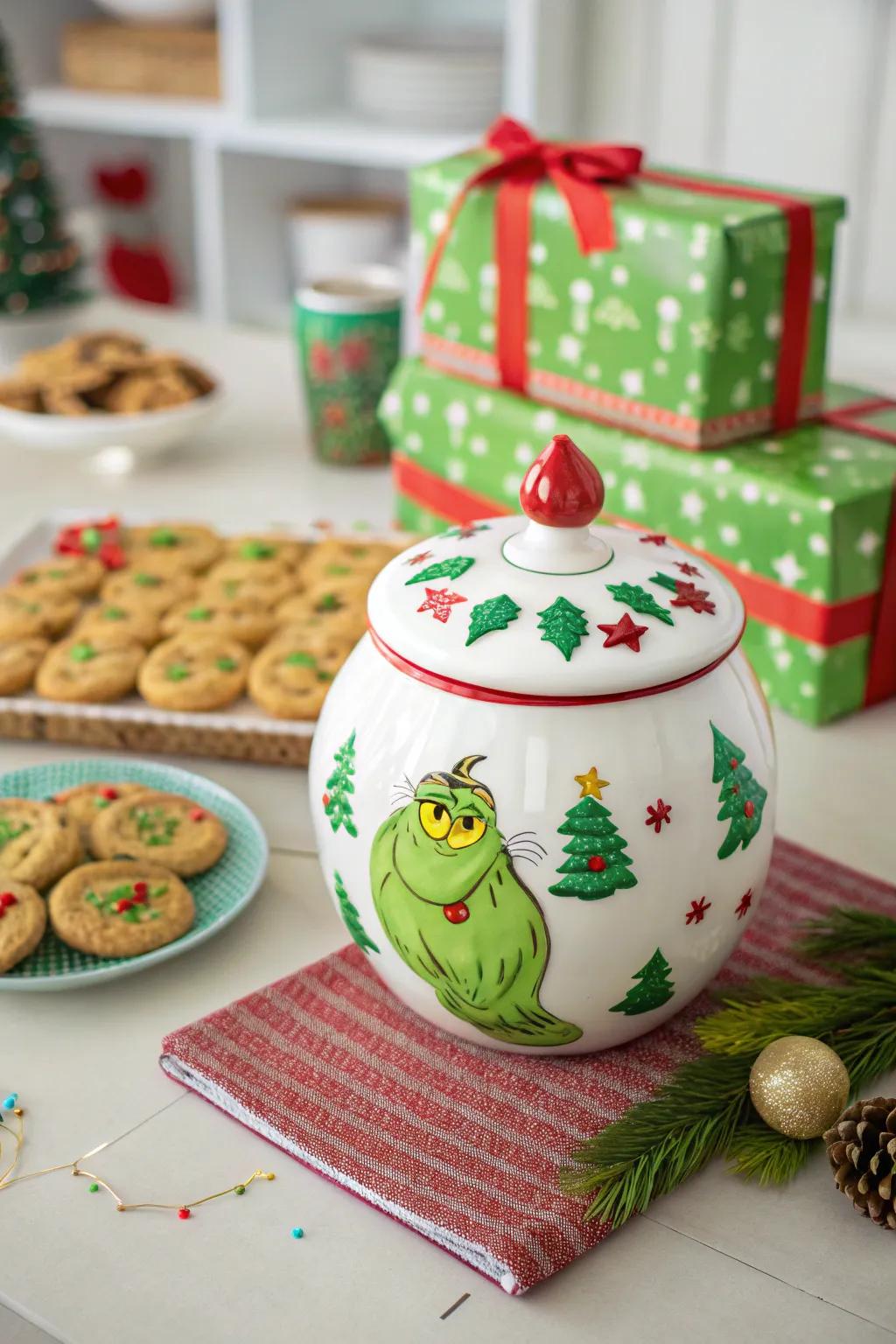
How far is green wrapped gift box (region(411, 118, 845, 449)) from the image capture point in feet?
3.24

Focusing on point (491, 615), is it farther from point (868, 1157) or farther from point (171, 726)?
point (171, 726)

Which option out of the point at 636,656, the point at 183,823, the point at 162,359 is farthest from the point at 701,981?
the point at 162,359

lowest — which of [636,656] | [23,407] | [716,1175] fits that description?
[716,1175]

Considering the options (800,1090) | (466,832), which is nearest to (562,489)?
(466,832)

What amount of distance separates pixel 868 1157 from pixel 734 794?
162 mm

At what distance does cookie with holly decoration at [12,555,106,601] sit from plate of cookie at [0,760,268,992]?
227mm

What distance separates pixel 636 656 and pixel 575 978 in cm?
14

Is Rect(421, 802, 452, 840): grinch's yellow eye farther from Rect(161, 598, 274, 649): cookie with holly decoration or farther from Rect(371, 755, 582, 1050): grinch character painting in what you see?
Rect(161, 598, 274, 649): cookie with holly decoration

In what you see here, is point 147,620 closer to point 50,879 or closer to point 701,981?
point 50,879

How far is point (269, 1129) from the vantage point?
0.64 meters

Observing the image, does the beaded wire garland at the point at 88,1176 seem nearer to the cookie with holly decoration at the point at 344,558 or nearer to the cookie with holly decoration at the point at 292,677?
the cookie with holly decoration at the point at 292,677

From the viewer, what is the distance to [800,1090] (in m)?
0.62

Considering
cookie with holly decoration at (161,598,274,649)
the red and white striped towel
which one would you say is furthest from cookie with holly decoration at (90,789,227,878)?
cookie with holly decoration at (161,598,274,649)

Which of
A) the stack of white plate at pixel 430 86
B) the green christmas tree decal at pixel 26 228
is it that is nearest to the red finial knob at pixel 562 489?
the green christmas tree decal at pixel 26 228
